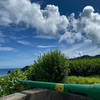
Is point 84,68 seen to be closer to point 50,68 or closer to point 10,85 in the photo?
point 50,68

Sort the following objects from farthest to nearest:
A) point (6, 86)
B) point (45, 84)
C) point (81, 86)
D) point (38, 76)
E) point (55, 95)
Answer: point (38, 76), point (6, 86), point (55, 95), point (45, 84), point (81, 86)

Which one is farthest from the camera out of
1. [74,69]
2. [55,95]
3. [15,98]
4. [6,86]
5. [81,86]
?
A: [74,69]

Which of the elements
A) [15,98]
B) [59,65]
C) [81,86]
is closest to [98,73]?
[59,65]

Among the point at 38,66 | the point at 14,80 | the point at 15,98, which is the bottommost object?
the point at 15,98

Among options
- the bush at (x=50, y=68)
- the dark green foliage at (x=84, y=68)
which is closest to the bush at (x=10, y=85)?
the bush at (x=50, y=68)

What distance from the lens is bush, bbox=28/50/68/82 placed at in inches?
180

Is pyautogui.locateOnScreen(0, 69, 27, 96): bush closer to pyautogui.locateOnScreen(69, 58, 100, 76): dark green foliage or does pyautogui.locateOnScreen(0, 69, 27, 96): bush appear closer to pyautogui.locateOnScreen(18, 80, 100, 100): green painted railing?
pyautogui.locateOnScreen(18, 80, 100, 100): green painted railing

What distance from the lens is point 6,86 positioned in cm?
383

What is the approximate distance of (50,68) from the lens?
4684mm

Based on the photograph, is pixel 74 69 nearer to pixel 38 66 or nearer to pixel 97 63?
pixel 97 63

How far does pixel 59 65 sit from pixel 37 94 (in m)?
2.16

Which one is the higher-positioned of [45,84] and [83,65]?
[83,65]

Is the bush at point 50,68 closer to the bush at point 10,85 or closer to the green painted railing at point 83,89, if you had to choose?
the bush at point 10,85

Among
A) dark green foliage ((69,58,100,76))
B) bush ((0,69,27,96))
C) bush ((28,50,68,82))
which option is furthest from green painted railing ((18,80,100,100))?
dark green foliage ((69,58,100,76))
